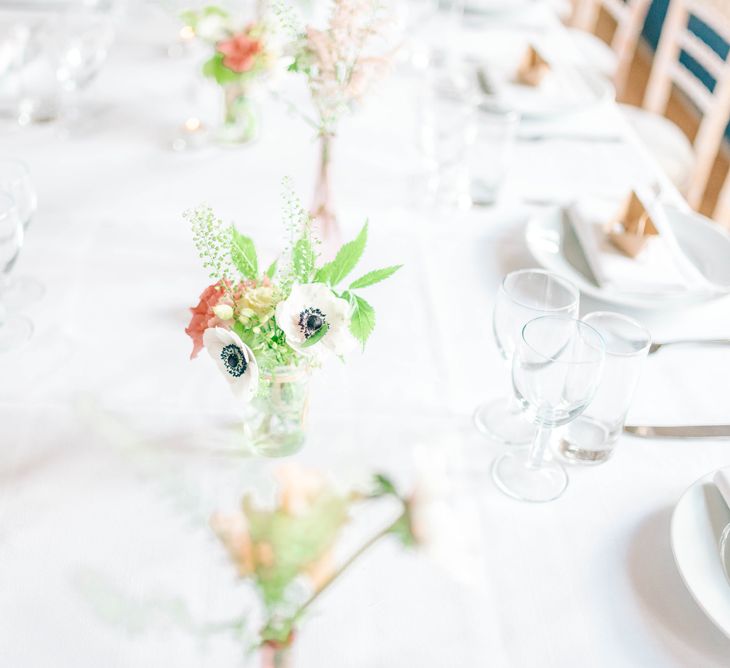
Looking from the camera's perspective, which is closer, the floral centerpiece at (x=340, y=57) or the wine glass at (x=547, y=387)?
the wine glass at (x=547, y=387)

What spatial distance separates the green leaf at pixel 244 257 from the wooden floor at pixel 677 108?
9.15 feet

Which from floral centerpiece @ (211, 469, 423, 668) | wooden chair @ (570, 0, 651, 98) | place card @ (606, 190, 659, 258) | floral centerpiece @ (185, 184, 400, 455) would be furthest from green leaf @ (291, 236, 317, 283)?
wooden chair @ (570, 0, 651, 98)

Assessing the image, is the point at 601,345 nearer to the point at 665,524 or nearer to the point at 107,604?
the point at 665,524

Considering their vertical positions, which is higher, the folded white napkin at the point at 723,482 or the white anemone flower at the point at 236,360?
the white anemone flower at the point at 236,360

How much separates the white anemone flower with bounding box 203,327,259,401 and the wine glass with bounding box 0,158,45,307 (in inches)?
16.1

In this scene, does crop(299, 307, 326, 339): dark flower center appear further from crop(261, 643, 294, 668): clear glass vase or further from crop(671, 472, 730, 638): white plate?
crop(671, 472, 730, 638): white plate

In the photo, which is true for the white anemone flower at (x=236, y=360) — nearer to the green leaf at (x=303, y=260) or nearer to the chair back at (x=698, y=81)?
Result: the green leaf at (x=303, y=260)

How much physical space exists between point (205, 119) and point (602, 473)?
105cm

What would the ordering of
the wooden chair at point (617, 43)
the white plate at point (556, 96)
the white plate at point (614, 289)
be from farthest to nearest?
the wooden chair at point (617, 43)
the white plate at point (556, 96)
the white plate at point (614, 289)

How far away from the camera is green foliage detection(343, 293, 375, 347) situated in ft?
2.74

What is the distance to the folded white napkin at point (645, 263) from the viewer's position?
1160mm

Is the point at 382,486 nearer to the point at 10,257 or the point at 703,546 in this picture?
the point at 703,546

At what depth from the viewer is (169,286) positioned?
1167mm

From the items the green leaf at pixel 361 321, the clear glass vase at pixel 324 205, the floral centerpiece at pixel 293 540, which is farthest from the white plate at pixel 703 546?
the clear glass vase at pixel 324 205
